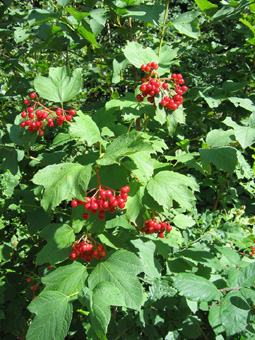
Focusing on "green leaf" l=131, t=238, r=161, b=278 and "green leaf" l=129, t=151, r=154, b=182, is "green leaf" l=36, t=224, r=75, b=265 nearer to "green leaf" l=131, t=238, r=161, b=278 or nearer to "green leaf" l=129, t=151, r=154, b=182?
"green leaf" l=131, t=238, r=161, b=278

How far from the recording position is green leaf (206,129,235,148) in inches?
62.5

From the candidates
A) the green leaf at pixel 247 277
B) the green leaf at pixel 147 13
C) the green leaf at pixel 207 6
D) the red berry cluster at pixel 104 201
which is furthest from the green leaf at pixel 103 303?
the green leaf at pixel 207 6

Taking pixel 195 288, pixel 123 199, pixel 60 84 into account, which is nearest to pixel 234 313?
pixel 195 288

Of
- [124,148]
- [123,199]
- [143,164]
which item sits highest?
[124,148]

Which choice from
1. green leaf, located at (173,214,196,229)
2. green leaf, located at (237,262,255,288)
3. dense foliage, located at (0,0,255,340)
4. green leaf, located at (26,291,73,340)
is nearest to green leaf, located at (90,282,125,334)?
dense foliage, located at (0,0,255,340)

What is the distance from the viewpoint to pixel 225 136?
1.64 m

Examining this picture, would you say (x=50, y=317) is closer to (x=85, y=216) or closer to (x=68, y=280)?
(x=68, y=280)

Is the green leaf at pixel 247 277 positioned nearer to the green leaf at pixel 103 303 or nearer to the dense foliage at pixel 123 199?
the dense foliage at pixel 123 199

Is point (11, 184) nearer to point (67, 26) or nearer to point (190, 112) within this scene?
point (67, 26)

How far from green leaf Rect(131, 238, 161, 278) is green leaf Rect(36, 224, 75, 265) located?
319 mm

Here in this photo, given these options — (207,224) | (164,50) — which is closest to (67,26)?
(164,50)

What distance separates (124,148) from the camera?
110cm

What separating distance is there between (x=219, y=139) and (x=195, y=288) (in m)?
0.76

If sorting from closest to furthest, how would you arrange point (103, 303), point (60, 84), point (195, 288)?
point (103, 303) → point (195, 288) → point (60, 84)
